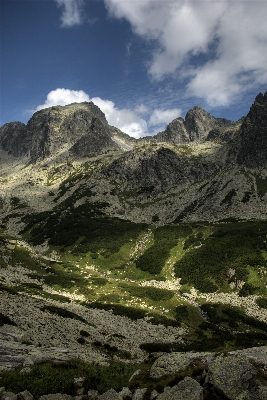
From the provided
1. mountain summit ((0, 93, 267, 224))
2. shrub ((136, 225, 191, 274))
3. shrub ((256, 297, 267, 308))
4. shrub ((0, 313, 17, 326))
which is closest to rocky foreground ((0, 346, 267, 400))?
shrub ((0, 313, 17, 326))

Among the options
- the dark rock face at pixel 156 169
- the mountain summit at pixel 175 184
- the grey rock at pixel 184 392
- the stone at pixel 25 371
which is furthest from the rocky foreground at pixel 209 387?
the dark rock face at pixel 156 169

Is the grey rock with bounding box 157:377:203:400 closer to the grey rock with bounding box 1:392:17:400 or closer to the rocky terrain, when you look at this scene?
the rocky terrain

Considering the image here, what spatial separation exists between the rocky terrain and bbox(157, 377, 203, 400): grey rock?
0.07 meters

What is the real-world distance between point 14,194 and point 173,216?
10899 centimetres

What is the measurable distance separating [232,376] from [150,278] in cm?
5881

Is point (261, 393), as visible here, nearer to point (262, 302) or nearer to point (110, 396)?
point (110, 396)

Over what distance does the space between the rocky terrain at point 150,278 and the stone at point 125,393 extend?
10cm

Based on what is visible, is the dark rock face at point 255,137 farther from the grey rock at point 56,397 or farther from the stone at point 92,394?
the grey rock at point 56,397

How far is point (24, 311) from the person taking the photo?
1391 inches

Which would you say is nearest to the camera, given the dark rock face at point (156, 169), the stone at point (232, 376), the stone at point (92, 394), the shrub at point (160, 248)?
the stone at point (232, 376)

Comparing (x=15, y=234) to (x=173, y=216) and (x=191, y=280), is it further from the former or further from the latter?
(x=191, y=280)

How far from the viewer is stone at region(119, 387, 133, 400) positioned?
13983 mm

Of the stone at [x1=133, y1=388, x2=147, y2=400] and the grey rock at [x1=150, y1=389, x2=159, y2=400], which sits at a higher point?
the grey rock at [x1=150, y1=389, x2=159, y2=400]

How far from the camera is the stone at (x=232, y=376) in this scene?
12.6m
